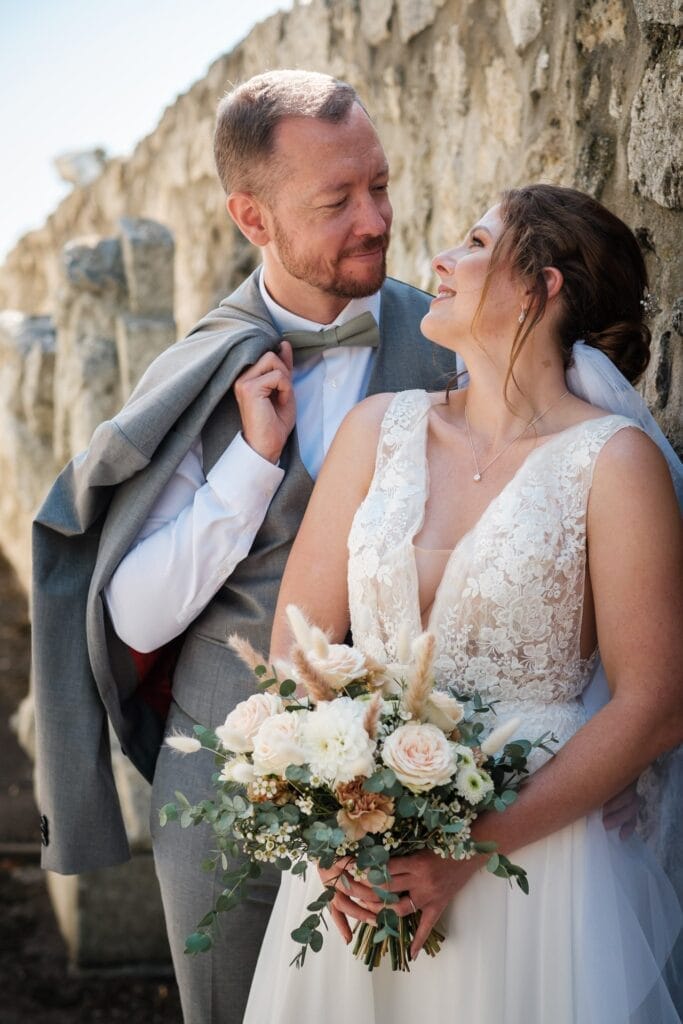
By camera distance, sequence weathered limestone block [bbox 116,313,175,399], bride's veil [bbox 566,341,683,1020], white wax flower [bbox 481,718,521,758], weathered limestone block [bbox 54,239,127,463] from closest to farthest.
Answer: white wax flower [bbox 481,718,521,758] < bride's veil [bbox 566,341,683,1020] < weathered limestone block [bbox 116,313,175,399] < weathered limestone block [bbox 54,239,127,463]

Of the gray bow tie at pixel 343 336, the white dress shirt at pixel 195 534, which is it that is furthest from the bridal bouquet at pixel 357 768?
the gray bow tie at pixel 343 336

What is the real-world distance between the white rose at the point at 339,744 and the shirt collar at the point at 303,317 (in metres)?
1.22

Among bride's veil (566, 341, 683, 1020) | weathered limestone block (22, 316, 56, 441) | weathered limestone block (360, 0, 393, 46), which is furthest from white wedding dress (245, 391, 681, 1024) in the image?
weathered limestone block (22, 316, 56, 441)

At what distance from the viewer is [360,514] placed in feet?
7.04

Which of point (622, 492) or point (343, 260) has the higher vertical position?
point (343, 260)

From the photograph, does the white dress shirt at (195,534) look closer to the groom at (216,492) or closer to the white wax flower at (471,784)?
the groom at (216,492)

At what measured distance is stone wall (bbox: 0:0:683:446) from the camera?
2.43 meters

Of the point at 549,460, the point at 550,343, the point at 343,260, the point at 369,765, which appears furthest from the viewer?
the point at 343,260

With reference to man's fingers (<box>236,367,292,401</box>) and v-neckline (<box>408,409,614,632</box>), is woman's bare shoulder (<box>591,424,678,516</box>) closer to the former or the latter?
v-neckline (<box>408,409,614,632</box>)

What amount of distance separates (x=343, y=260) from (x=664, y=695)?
4.11 feet

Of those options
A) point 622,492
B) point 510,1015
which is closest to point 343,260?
point 622,492

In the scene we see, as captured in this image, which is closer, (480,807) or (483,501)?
(480,807)

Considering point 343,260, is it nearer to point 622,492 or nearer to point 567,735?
point 622,492

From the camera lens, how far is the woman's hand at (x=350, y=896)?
182cm
